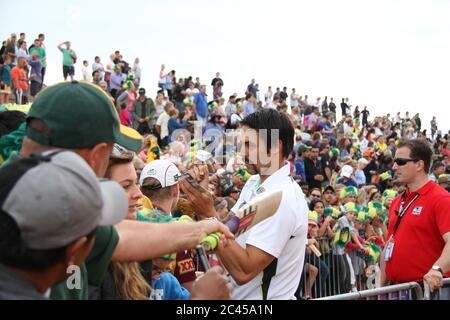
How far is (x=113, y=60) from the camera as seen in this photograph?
68.1 feet

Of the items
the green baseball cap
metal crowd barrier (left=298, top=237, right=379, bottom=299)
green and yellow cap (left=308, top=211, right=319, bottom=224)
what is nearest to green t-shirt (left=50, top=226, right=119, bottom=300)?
the green baseball cap

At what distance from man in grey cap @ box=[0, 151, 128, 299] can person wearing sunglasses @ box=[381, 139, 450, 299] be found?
3.75 meters

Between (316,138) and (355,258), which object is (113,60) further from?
(355,258)

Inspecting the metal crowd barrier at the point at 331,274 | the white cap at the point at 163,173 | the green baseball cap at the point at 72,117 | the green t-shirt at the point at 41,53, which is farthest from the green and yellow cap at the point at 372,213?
the green t-shirt at the point at 41,53

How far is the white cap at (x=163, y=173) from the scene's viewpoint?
12.9ft

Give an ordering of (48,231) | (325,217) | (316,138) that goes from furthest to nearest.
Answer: (316,138) → (325,217) → (48,231)

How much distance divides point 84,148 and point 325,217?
26.2ft

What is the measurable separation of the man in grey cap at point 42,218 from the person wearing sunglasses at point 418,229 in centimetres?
375

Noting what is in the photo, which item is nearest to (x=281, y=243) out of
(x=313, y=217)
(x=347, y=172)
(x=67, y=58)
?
(x=313, y=217)

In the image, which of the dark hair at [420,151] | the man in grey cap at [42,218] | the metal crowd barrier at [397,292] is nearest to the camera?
the man in grey cap at [42,218]

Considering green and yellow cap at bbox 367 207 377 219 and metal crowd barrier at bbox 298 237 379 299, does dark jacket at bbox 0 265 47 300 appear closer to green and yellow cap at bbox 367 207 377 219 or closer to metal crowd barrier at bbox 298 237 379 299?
metal crowd barrier at bbox 298 237 379 299

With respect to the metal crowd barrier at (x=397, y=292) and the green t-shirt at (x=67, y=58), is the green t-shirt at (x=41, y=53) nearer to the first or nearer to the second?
the green t-shirt at (x=67, y=58)

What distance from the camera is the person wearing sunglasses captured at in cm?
486
